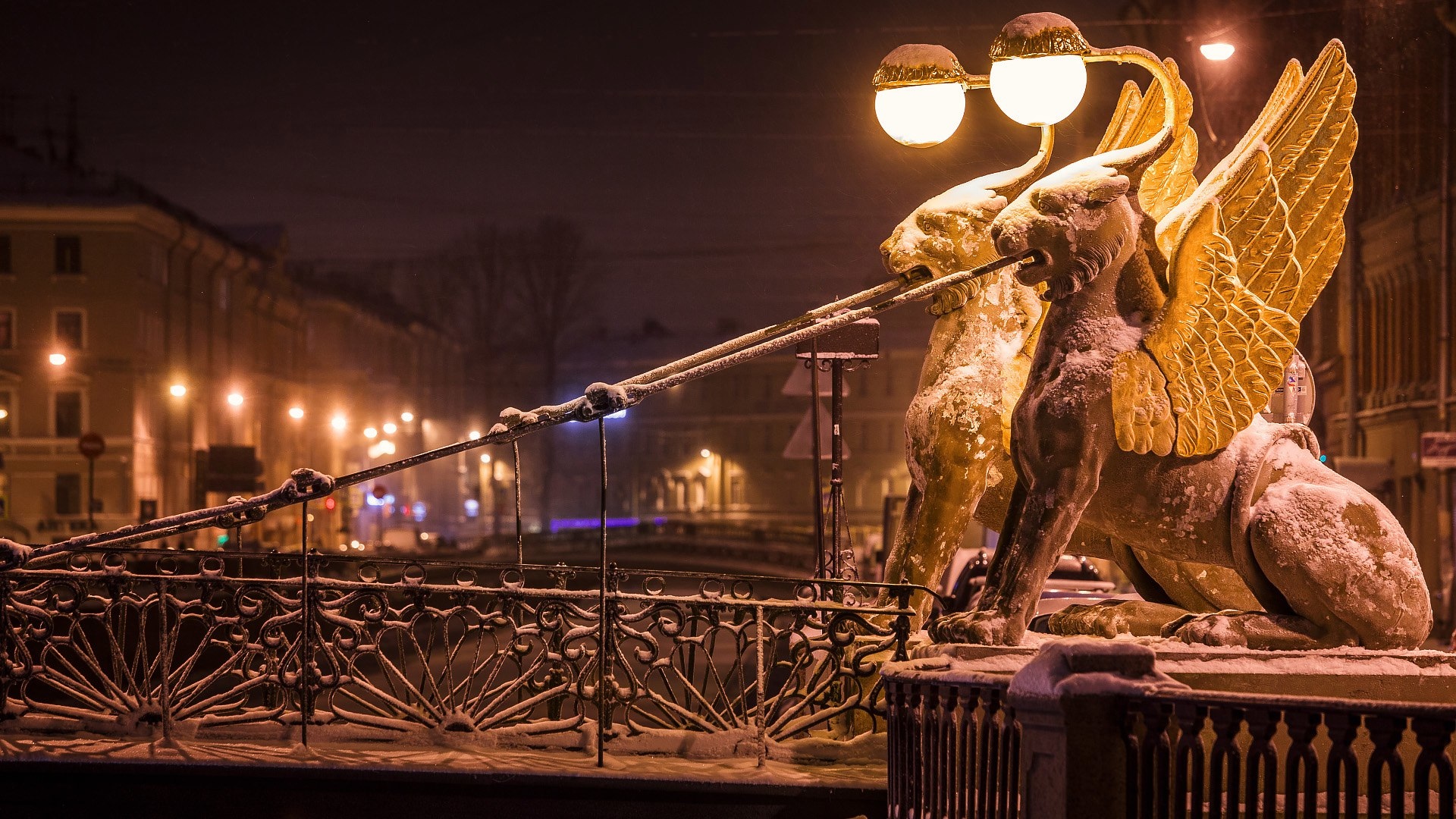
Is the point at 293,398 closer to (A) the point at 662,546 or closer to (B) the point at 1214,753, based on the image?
(A) the point at 662,546

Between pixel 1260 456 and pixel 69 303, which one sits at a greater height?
pixel 69 303

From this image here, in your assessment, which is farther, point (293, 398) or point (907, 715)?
point (293, 398)

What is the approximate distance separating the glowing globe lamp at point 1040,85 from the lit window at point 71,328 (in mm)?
45727

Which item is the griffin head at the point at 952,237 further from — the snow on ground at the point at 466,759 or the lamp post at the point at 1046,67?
the snow on ground at the point at 466,759

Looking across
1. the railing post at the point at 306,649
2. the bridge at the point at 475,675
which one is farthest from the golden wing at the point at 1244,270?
the railing post at the point at 306,649

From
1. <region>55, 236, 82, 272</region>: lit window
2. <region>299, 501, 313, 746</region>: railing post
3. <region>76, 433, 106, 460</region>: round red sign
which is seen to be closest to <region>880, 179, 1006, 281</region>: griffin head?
<region>299, 501, 313, 746</region>: railing post

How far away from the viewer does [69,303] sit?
4769 cm

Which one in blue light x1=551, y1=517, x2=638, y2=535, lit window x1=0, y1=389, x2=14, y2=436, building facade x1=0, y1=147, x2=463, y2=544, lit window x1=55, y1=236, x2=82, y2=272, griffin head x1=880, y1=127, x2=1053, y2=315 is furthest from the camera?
blue light x1=551, y1=517, x2=638, y2=535

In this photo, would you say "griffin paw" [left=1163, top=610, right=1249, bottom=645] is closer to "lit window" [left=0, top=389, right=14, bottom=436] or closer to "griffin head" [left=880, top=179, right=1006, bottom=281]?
"griffin head" [left=880, top=179, right=1006, bottom=281]

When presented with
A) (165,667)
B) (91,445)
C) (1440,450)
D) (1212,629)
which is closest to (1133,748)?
(1212,629)

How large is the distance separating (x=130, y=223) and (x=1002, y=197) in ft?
144

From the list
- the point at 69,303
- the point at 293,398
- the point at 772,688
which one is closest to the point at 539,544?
the point at 293,398

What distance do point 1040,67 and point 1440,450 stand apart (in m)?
13.1

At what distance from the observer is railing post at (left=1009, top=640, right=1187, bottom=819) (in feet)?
16.0
